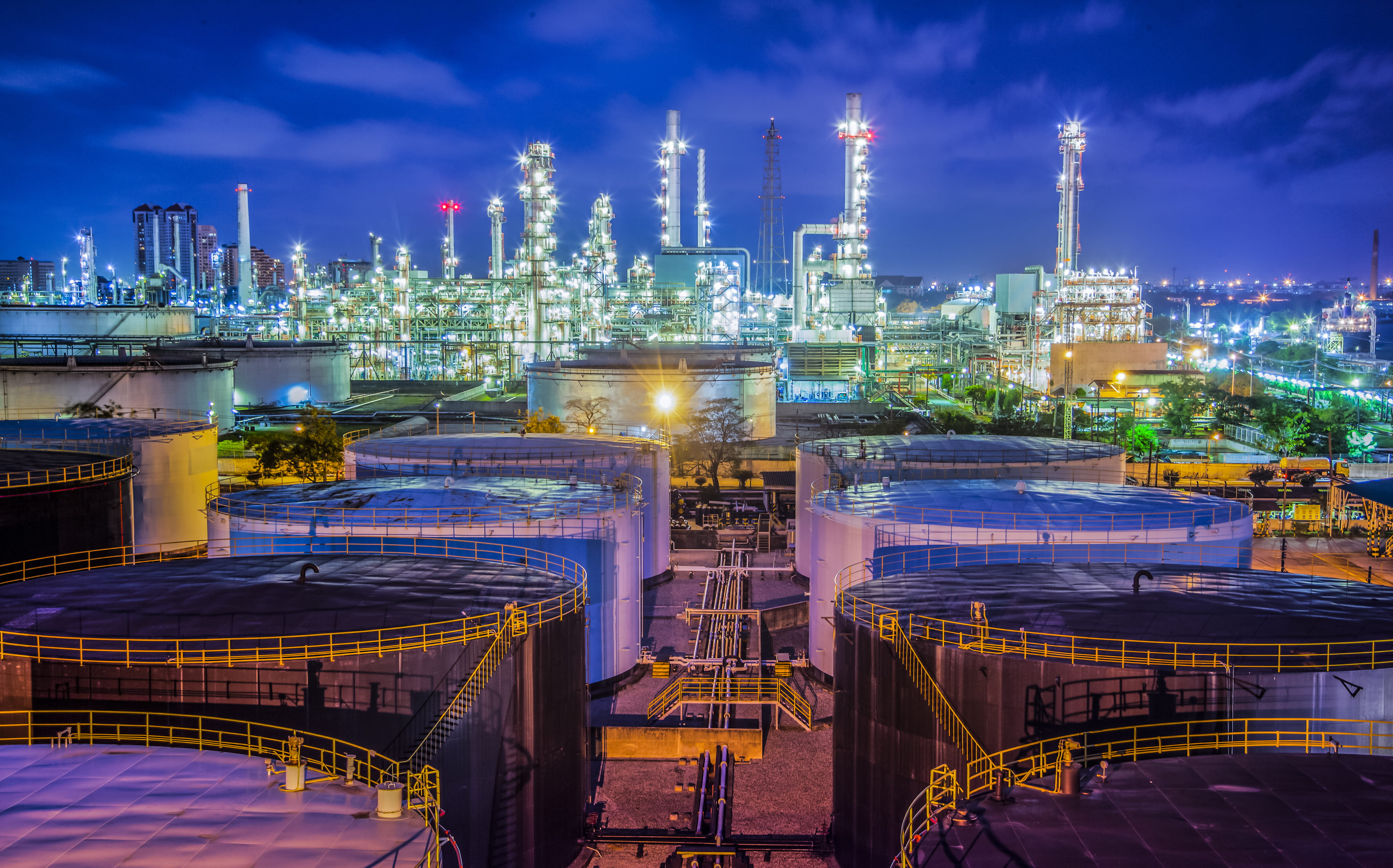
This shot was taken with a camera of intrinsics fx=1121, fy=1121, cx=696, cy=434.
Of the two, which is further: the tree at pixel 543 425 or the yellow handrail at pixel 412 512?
the tree at pixel 543 425

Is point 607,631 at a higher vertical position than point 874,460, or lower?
lower

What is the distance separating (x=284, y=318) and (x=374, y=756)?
289 feet

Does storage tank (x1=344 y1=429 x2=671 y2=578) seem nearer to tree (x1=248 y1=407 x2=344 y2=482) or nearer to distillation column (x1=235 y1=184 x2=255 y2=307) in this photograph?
tree (x1=248 y1=407 x2=344 y2=482)

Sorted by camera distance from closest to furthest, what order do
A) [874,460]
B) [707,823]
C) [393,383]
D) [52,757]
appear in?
[52,757] < [707,823] < [874,460] < [393,383]

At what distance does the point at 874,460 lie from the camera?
22859 millimetres

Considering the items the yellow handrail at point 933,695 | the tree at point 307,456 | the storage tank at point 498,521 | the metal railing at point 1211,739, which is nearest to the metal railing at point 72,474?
the storage tank at point 498,521

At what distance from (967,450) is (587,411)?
21898mm

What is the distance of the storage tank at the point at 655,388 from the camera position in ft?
145

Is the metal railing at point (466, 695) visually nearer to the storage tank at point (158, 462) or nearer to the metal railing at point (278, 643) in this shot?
the metal railing at point (278, 643)

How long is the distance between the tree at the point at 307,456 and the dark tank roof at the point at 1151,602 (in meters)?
23.1

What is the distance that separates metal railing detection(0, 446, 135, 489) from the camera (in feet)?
53.4

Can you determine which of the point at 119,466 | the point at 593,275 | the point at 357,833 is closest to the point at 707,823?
the point at 357,833

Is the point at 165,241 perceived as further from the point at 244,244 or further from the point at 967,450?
the point at 967,450

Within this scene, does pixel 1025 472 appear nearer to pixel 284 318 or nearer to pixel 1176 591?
pixel 1176 591
